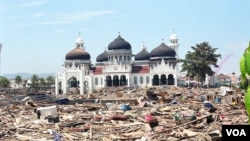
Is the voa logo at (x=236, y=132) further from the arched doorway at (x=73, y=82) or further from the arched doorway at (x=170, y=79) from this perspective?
the arched doorway at (x=73, y=82)

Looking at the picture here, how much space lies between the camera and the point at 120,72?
63312 mm

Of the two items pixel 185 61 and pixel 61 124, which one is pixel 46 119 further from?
pixel 185 61

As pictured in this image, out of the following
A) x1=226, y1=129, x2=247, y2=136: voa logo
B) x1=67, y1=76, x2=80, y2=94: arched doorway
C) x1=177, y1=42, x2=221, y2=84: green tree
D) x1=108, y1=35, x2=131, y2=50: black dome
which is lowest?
x1=226, y1=129, x2=247, y2=136: voa logo

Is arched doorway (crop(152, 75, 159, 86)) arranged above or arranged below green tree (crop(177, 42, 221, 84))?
below

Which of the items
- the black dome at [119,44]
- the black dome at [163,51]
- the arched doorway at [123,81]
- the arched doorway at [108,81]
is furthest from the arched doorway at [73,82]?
the black dome at [163,51]

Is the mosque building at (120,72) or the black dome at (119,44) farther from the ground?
the black dome at (119,44)

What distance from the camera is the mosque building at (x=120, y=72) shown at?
6209 cm

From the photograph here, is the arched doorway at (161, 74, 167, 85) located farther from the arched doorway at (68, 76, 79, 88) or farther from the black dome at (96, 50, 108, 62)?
the arched doorway at (68, 76, 79, 88)

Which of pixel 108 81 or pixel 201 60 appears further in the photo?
pixel 108 81

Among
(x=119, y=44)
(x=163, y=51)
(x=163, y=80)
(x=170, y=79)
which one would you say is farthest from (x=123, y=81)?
(x=163, y=51)

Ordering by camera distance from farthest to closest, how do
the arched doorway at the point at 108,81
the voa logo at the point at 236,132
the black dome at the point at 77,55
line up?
the black dome at the point at 77,55 < the arched doorway at the point at 108,81 < the voa logo at the point at 236,132

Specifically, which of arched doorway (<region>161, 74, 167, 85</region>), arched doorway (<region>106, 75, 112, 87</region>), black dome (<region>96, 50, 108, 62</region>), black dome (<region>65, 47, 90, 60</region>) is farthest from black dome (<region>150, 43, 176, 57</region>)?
black dome (<region>65, 47, 90, 60</region>)

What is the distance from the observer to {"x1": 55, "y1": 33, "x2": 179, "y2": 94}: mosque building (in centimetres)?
6209

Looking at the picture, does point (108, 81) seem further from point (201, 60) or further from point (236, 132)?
point (236, 132)
